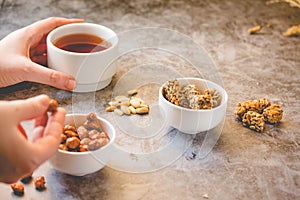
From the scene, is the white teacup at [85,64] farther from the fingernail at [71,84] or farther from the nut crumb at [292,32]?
the nut crumb at [292,32]

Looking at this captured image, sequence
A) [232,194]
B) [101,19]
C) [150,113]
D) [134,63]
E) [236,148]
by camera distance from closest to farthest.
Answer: [232,194] < [236,148] < [150,113] < [134,63] < [101,19]

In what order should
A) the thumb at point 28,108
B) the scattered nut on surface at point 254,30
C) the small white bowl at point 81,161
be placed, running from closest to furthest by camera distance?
the thumb at point 28,108, the small white bowl at point 81,161, the scattered nut on surface at point 254,30

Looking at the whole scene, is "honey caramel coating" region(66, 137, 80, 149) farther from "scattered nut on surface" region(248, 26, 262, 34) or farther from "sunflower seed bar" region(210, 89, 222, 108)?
"scattered nut on surface" region(248, 26, 262, 34)

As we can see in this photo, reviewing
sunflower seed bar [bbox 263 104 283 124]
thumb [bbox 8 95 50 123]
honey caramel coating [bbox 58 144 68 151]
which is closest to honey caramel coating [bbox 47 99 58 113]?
thumb [bbox 8 95 50 123]

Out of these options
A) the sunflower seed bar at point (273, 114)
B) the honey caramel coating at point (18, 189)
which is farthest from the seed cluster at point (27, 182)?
the sunflower seed bar at point (273, 114)

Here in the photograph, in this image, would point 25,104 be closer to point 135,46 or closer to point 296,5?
point 135,46

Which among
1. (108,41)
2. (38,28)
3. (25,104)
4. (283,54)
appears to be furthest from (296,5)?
(25,104)
